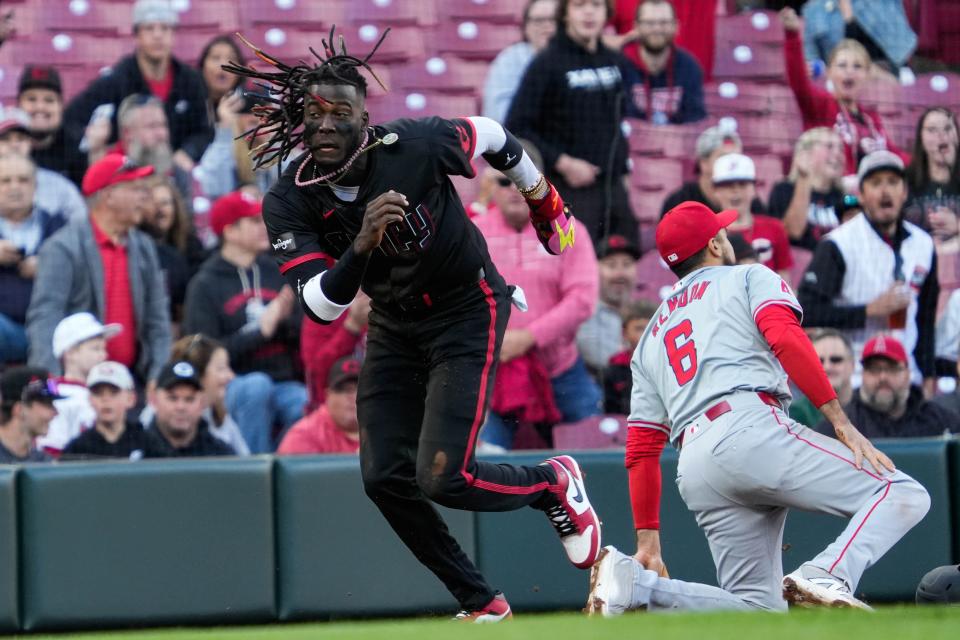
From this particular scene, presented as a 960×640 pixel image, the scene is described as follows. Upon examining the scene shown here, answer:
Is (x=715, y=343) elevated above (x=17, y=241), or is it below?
below

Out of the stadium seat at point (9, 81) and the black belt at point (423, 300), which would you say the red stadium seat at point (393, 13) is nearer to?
the stadium seat at point (9, 81)

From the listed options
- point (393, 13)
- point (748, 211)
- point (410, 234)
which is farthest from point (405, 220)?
point (393, 13)

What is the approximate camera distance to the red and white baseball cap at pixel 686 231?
493 cm

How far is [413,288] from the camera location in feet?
16.7

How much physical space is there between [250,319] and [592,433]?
6.64 feet

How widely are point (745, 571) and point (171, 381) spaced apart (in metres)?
3.65

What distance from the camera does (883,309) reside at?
8.09 m

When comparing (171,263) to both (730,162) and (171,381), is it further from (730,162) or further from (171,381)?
(730,162)

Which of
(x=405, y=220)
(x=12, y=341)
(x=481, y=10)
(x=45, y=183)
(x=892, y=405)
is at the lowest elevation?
(x=892, y=405)

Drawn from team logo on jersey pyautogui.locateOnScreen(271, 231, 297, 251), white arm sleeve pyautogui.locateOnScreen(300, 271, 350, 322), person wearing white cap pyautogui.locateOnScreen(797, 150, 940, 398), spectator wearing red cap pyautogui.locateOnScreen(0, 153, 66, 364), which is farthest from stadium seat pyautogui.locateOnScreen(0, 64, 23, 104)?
person wearing white cap pyautogui.locateOnScreen(797, 150, 940, 398)

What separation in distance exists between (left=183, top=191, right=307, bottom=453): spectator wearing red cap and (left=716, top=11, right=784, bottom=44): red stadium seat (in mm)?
3421

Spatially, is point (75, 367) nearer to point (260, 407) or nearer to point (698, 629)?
point (260, 407)

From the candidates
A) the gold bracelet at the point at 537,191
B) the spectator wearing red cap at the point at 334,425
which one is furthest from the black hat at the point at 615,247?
the gold bracelet at the point at 537,191

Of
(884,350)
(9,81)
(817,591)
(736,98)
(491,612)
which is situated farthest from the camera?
(736,98)
